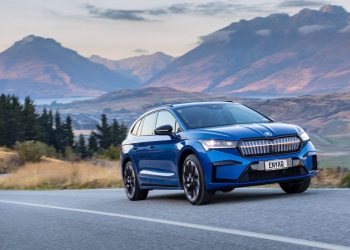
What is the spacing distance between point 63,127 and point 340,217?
124m

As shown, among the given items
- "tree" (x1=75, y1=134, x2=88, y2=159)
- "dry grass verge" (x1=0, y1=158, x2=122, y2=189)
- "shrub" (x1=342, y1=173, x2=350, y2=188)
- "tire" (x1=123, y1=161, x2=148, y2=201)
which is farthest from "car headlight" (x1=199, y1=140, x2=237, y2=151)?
"tree" (x1=75, y1=134, x2=88, y2=159)

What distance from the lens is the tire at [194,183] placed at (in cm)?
1103

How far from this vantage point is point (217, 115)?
1223 centimetres

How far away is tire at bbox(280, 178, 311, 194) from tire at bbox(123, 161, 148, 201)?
8.77 ft

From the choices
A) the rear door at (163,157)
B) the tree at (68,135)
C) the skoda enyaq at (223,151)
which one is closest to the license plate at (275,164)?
the skoda enyaq at (223,151)

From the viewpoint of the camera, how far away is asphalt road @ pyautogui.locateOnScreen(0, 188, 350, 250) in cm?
754

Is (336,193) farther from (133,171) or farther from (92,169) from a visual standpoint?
(92,169)

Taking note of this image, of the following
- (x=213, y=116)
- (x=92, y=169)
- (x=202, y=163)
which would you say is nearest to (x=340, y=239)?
(x=202, y=163)

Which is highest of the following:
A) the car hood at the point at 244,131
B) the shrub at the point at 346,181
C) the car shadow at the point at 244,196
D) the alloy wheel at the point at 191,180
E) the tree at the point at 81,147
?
the tree at the point at 81,147

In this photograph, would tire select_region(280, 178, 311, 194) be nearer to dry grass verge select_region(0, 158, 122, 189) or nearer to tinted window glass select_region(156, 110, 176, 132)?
tinted window glass select_region(156, 110, 176, 132)

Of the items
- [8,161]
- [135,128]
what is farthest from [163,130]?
[8,161]

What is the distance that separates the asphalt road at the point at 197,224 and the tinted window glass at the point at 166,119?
120cm

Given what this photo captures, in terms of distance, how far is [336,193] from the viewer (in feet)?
38.3

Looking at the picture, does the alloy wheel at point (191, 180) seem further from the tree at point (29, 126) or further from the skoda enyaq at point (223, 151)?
the tree at point (29, 126)
